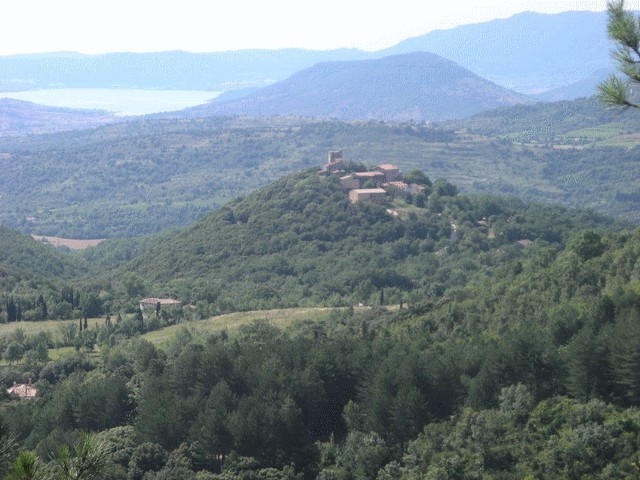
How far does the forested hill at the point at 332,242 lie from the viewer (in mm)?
65312

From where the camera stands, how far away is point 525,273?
4575 centimetres

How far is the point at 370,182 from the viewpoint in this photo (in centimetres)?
7994

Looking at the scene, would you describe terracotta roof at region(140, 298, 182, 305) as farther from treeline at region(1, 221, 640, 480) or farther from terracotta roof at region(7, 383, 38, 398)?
treeline at region(1, 221, 640, 480)

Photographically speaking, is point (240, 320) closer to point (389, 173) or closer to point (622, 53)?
point (389, 173)

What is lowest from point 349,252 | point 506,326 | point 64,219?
point 64,219

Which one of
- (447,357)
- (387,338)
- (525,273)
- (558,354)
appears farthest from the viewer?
(525,273)

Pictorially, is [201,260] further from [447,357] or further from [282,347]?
[447,357]

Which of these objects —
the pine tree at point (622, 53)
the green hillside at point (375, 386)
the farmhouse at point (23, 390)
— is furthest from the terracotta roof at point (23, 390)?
the pine tree at point (622, 53)

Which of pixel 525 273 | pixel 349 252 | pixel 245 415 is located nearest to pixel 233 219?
pixel 349 252

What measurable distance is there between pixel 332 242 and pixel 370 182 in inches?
314

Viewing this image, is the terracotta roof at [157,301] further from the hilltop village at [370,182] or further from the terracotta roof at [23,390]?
the hilltop village at [370,182]

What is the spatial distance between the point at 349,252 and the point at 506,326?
116 feet

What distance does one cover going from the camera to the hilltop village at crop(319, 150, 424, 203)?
77375 mm

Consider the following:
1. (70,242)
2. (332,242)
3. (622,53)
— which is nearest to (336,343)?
(622,53)
